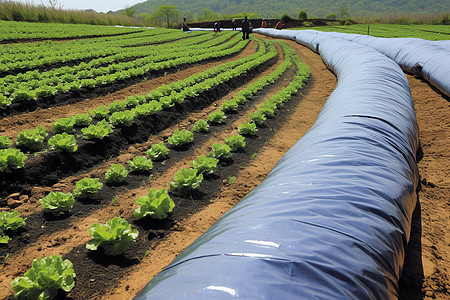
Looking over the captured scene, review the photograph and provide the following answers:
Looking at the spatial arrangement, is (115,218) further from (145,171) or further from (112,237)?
(145,171)

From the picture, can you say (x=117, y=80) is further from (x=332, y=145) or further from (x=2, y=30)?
(x=2, y=30)

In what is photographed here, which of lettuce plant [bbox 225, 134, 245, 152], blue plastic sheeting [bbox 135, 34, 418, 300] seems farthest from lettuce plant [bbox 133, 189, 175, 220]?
lettuce plant [bbox 225, 134, 245, 152]

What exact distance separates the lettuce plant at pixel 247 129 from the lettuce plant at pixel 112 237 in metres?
4.00

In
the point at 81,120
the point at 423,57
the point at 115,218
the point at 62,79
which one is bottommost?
the point at 115,218

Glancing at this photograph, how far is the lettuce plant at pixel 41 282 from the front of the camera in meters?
2.68

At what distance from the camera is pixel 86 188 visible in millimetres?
4289

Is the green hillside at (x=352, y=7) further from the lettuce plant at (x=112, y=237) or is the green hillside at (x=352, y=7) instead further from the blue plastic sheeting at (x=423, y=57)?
the lettuce plant at (x=112, y=237)

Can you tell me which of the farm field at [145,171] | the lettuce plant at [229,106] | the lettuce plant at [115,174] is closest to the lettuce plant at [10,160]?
the farm field at [145,171]

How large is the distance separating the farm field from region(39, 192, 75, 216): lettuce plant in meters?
0.11

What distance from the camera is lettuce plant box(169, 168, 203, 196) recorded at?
14.8 ft

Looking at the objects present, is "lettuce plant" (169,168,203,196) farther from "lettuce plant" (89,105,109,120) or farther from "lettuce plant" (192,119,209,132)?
"lettuce plant" (89,105,109,120)

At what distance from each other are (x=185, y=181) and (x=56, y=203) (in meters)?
1.74

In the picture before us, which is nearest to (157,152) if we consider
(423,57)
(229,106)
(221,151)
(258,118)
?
(221,151)

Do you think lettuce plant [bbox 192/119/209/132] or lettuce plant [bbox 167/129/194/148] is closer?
lettuce plant [bbox 167/129/194/148]
